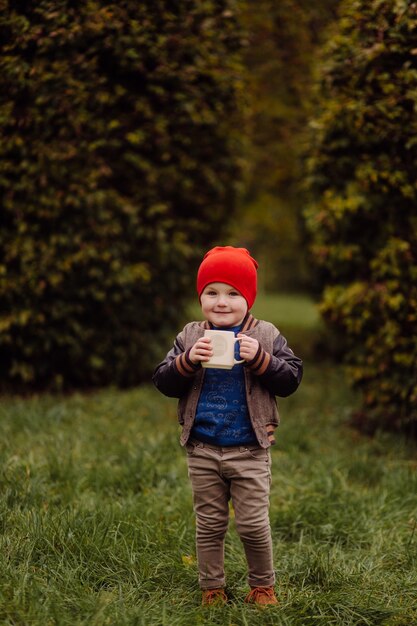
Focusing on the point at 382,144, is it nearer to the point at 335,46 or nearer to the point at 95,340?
the point at 335,46

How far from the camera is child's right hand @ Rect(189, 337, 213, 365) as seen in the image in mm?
2471

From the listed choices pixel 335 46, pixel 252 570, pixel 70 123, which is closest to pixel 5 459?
pixel 252 570

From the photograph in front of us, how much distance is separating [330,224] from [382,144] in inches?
28.7

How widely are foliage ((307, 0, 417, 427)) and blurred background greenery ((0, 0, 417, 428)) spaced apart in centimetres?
1

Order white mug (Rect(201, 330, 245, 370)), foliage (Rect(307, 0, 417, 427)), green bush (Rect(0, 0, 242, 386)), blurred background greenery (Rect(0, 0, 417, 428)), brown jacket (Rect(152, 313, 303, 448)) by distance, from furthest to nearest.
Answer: green bush (Rect(0, 0, 242, 386)), blurred background greenery (Rect(0, 0, 417, 428)), foliage (Rect(307, 0, 417, 427)), brown jacket (Rect(152, 313, 303, 448)), white mug (Rect(201, 330, 245, 370))

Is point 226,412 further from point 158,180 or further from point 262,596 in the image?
point 158,180

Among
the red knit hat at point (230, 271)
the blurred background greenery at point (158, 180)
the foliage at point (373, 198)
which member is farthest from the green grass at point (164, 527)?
the red knit hat at point (230, 271)

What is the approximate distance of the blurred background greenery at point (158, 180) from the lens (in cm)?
463

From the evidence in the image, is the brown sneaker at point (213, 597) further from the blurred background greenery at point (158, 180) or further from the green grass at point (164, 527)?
the blurred background greenery at point (158, 180)

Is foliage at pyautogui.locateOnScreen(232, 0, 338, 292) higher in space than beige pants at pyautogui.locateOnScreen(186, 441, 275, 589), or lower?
higher

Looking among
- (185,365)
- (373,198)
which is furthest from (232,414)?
(373,198)

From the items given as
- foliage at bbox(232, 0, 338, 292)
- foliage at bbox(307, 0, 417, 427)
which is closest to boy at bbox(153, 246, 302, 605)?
foliage at bbox(307, 0, 417, 427)

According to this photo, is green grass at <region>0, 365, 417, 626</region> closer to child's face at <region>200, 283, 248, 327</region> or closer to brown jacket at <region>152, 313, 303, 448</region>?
brown jacket at <region>152, 313, 303, 448</region>

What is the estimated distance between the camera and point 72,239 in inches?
216
